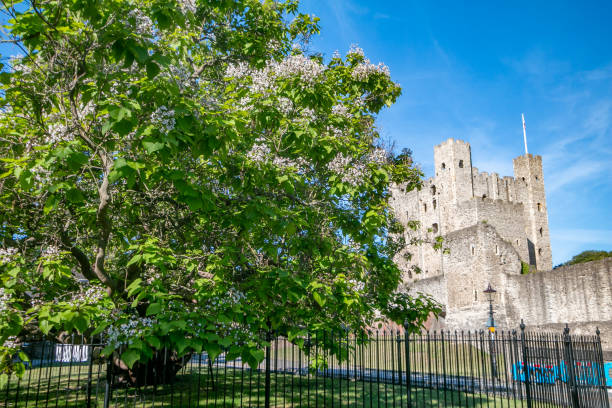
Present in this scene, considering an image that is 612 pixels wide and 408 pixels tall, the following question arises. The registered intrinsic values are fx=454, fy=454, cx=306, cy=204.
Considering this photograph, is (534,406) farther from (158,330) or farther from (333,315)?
(158,330)

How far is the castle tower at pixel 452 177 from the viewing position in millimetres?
57594

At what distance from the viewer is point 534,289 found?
1357 inches

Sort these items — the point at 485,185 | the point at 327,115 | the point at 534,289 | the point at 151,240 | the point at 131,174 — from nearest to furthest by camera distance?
the point at 131,174 → the point at 151,240 → the point at 327,115 → the point at 534,289 → the point at 485,185

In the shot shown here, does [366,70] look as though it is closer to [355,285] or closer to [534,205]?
[355,285]

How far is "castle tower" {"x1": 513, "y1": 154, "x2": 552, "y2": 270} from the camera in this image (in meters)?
60.3

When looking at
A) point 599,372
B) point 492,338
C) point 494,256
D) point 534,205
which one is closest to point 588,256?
point 534,205

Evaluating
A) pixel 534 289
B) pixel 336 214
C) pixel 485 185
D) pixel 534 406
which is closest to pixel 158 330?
pixel 336 214

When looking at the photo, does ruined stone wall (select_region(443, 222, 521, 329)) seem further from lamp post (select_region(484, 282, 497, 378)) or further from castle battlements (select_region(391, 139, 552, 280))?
lamp post (select_region(484, 282, 497, 378))

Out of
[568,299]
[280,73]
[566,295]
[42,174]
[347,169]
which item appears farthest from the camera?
[566,295]

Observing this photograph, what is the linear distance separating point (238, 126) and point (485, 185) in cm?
6088

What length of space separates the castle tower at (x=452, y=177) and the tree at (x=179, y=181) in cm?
4938

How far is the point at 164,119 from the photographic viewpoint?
17.8ft

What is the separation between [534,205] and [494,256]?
2655 centimetres

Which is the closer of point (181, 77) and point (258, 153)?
point (181, 77)
